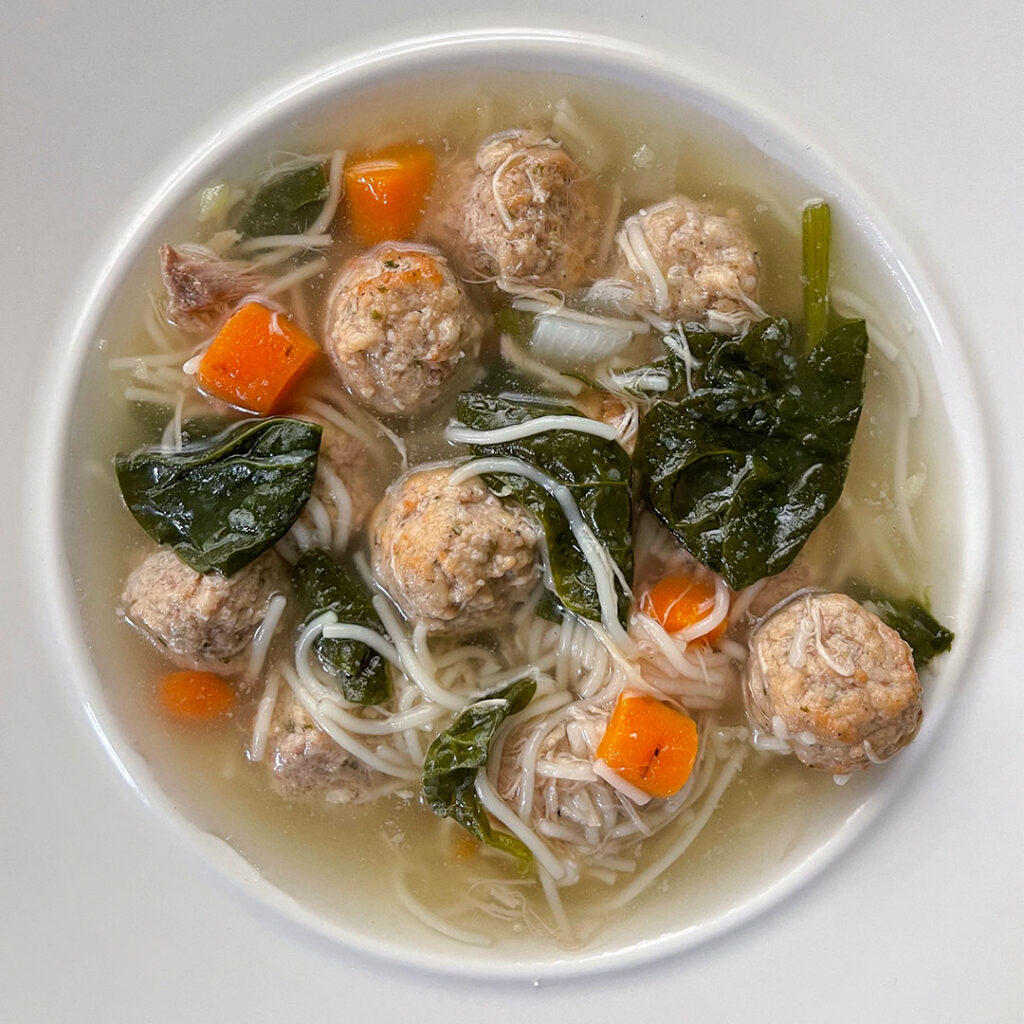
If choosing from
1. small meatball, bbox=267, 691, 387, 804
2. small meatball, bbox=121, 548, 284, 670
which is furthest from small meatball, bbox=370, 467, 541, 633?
small meatball, bbox=267, 691, 387, 804

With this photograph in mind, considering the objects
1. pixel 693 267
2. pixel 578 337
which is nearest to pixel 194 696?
pixel 578 337

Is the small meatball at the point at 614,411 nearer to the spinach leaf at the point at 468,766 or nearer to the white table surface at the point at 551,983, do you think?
the spinach leaf at the point at 468,766

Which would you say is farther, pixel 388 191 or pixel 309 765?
pixel 388 191

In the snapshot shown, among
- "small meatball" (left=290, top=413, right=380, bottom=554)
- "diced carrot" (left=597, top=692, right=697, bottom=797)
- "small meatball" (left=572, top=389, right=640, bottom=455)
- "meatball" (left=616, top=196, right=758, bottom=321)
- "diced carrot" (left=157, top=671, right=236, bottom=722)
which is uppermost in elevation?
"meatball" (left=616, top=196, right=758, bottom=321)

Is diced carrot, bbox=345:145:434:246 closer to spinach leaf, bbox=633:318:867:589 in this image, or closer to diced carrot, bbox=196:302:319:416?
diced carrot, bbox=196:302:319:416

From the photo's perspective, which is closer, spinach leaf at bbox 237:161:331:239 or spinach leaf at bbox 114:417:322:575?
spinach leaf at bbox 114:417:322:575

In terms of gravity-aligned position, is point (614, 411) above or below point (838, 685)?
above

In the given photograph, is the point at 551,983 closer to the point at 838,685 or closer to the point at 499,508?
the point at 838,685
